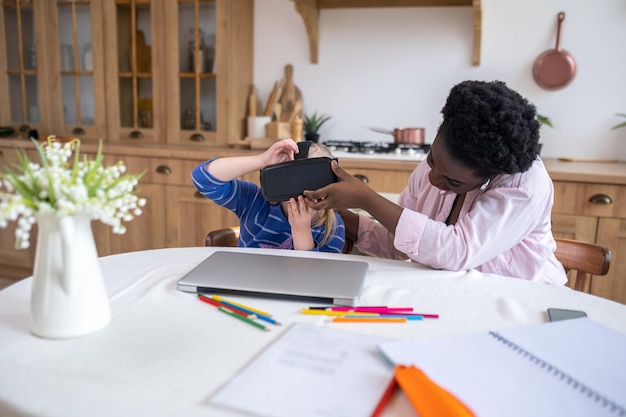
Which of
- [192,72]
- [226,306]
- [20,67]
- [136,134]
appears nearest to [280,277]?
[226,306]

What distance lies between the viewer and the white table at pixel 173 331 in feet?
1.88

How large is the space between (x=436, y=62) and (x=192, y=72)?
1293 millimetres

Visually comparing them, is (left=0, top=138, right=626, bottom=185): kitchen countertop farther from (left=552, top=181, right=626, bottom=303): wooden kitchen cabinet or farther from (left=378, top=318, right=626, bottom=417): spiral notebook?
(left=378, top=318, right=626, bottom=417): spiral notebook

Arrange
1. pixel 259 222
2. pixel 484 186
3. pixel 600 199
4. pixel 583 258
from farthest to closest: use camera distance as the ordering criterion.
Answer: pixel 600 199, pixel 259 222, pixel 583 258, pixel 484 186

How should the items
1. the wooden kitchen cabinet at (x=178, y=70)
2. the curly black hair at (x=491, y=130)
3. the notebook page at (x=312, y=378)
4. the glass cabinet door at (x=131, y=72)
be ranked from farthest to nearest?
1. the glass cabinet door at (x=131, y=72)
2. the wooden kitchen cabinet at (x=178, y=70)
3. the curly black hair at (x=491, y=130)
4. the notebook page at (x=312, y=378)

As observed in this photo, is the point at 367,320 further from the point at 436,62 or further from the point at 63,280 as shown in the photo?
the point at 436,62

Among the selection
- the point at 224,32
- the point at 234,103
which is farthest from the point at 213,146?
the point at 224,32

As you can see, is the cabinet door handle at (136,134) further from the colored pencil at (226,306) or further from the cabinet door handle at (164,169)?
the colored pencil at (226,306)

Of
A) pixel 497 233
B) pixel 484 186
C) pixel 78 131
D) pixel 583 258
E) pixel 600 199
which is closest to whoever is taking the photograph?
pixel 497 233

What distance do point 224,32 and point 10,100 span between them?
1467 mm

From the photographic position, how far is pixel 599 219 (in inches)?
82.6

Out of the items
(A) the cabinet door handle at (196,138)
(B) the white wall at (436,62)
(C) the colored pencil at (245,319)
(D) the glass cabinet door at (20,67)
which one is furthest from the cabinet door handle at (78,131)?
(C) the colored pencil at (245,319)

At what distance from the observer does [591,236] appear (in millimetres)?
2119

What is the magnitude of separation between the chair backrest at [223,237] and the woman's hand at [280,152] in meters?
0.23
